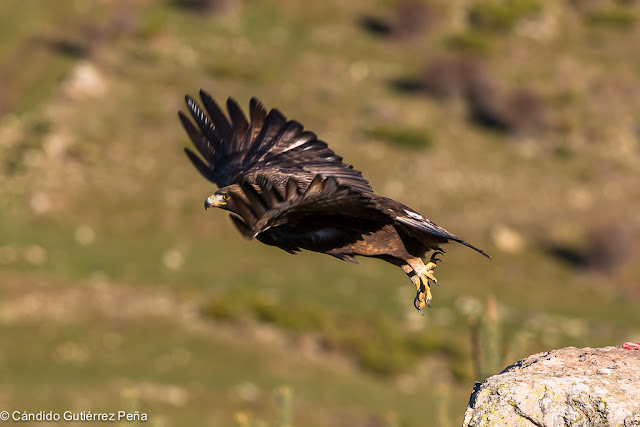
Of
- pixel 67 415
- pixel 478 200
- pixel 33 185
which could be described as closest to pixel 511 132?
pixel 478 200

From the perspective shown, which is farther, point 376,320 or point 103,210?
point 103,210

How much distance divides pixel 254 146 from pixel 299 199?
11.6ft

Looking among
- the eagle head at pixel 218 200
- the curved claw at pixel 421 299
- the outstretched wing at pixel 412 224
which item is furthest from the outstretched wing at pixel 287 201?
the curved claw at pixel 421 299

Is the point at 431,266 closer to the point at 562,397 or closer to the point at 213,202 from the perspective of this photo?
the point at 213,202

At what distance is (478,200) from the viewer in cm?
5750

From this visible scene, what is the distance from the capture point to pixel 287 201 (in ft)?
25.0

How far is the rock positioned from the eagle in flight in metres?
1.48

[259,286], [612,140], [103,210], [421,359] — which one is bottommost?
[421,359]

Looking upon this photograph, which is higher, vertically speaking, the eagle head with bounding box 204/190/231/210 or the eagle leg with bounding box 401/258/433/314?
the eagle head with bounding box 204/190/231/210

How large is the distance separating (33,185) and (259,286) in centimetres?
1477

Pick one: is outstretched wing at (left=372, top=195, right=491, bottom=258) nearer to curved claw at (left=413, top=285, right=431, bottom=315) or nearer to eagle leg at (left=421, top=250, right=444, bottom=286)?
eagle leg at (left=421, top=250, right=444, bottom=286)

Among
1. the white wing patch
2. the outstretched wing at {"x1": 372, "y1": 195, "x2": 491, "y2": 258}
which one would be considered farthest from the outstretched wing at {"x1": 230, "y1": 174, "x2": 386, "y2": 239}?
the white wing patch

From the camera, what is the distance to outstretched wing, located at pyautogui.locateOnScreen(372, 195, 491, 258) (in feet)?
28.7

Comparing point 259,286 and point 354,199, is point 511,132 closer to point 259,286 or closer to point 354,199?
point 259,286
